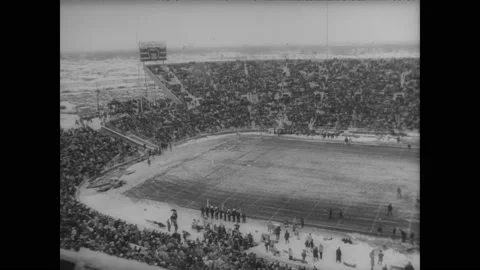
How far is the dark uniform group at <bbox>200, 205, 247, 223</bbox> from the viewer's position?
637 centimetres

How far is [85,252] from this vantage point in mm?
6344

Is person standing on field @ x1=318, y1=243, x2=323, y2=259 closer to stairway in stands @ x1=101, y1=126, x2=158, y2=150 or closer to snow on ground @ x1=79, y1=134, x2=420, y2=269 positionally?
snow on ground @ x1=79, y1=134, x2=420, y2=269

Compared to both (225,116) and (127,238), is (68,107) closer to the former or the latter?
(127,238)

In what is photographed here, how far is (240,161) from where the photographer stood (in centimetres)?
678

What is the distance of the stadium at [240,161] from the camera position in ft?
20.2

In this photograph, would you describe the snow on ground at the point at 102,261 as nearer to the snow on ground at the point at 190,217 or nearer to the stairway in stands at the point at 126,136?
the snow on ground at the point at 190,217

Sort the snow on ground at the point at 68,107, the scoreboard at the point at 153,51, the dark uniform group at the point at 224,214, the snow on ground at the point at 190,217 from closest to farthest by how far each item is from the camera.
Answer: the snow on ground at the point at 190,217 < the dark uniform group at the point at 224,214 < the snow on ground at the point at 68,107 < the scoreboard at the point at 153,51

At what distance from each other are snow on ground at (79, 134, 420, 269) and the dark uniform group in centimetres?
8

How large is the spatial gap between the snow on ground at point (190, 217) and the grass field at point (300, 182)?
0.11m

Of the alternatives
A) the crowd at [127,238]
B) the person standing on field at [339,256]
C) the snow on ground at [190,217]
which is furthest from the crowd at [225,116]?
the person standing on field at [339,256]

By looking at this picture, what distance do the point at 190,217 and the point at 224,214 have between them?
1.44 feet

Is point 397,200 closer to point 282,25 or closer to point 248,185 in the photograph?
point 248,185
